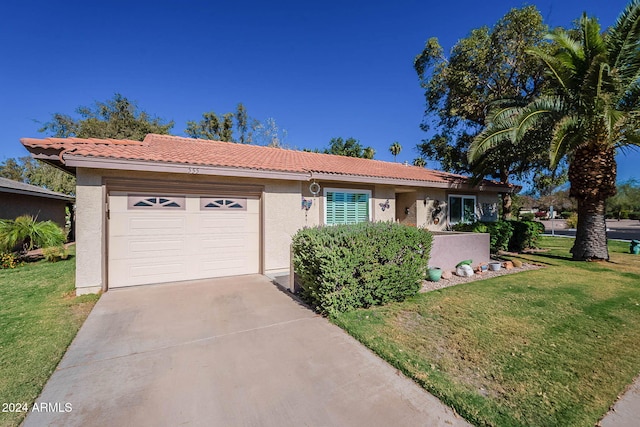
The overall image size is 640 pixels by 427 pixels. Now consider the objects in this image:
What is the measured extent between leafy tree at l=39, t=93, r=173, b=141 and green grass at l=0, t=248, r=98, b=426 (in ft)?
71.7

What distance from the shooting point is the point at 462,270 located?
27.5ft

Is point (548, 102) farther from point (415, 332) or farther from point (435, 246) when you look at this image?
point (415, 332)

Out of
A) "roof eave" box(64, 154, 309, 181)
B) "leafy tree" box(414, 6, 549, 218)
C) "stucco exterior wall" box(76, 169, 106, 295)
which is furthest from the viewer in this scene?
"leafy tree" box(414, 6, 549, 218)

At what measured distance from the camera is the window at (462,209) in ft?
42.6

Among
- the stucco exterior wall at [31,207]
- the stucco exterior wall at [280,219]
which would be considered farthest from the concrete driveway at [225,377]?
A: the stucco exterior wall at [31,207]

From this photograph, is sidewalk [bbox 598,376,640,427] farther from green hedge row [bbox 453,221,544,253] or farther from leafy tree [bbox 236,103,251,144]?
leafy tree [bbox 236,103,251,144]

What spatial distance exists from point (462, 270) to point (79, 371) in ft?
29.9

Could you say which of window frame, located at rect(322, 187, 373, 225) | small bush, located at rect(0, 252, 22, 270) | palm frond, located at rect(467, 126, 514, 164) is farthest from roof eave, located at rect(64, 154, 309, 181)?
small bush, located at rect(0, 252, 22, 270)

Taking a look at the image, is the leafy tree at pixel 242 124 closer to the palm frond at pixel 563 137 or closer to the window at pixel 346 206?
the window at pixel 346 206

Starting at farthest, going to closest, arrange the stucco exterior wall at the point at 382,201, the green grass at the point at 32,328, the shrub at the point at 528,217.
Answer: the shrub at the point at 528,217 → the stucco exterior wall at the point at 382,201 → the green grass at the point at 32,328

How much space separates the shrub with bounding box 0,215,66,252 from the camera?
10.0 m

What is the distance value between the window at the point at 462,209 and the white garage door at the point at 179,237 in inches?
381

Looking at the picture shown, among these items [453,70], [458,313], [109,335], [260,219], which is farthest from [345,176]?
[453,70]

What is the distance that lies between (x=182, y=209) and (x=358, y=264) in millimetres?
5130
